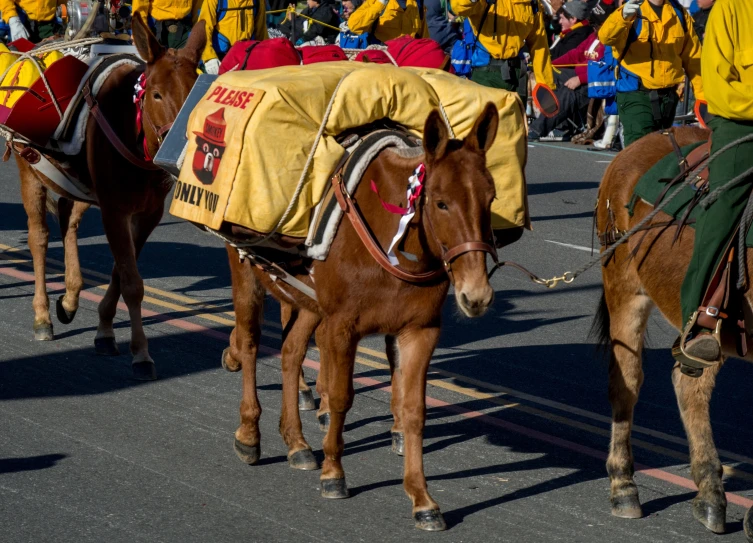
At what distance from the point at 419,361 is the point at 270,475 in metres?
1.20

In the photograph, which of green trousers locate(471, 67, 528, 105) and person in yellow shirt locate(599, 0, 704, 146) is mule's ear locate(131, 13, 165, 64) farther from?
green trousers locate(471, 67, 528, 105)

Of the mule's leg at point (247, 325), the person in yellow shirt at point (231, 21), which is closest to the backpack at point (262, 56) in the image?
the mule's leg at point (247, 325)

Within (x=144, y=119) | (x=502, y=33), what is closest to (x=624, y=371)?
(x=144, y=119)

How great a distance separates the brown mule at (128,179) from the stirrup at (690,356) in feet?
11.0

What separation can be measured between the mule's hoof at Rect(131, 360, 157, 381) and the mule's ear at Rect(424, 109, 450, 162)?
11.0 feet

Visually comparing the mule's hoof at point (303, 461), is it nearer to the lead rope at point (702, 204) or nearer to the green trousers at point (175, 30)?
the lead rope at point (702, 204)

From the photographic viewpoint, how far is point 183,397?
770cm

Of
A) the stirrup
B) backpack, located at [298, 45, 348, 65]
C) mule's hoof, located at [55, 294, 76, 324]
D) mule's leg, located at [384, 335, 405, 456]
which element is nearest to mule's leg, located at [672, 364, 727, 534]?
the stirrup

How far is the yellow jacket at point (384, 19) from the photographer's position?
16.4m

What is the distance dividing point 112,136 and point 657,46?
6708mm

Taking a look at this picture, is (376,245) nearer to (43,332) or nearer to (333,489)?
(333,489)

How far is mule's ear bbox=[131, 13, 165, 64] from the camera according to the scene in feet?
24.4

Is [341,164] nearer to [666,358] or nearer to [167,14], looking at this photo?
[666,358]

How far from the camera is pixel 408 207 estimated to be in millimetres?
5555
